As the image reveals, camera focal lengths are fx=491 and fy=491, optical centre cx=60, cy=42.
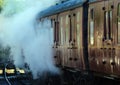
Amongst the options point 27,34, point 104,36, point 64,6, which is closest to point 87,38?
point 104,36

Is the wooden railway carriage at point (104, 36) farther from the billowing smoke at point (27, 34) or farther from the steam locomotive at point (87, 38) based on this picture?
the billowing smoke at point (27, 34)

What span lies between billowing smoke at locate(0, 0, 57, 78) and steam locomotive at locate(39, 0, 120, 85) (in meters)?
1.43

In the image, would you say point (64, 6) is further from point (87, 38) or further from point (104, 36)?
point (104, 36)

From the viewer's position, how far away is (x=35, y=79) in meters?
19.6

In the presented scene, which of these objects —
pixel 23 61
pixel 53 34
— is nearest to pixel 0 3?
pixel 23 61

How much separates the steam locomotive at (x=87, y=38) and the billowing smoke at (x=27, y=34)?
4.69 ft

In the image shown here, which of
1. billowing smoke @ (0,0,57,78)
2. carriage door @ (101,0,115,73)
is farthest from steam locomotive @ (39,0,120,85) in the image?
billowing smoke @ (0,0,57,78)

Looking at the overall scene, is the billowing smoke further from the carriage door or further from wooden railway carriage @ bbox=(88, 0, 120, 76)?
the carriage door

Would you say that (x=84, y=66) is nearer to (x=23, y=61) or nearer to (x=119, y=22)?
(x=119, y=22)

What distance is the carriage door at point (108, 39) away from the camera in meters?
10.0

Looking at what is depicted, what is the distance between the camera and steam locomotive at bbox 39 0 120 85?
10001mm

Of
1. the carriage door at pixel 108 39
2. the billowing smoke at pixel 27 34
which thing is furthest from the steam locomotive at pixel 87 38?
the billowing smoke at pixel 27 34

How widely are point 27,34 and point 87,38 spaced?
8953 millimetres

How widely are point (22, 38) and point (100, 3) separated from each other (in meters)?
11.2
